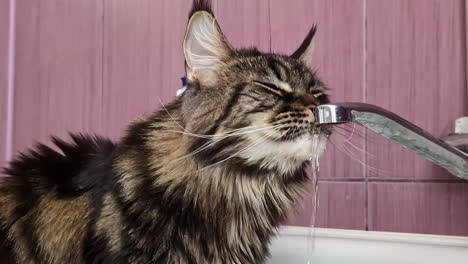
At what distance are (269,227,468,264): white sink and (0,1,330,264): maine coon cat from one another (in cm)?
27

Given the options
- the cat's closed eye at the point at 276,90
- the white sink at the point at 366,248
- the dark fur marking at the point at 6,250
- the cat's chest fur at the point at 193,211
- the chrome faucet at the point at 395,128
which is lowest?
the white sink at the point at 366,248

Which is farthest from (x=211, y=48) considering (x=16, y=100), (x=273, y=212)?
(x=16, y=100)

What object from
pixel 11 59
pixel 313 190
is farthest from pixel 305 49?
pixel 11 59

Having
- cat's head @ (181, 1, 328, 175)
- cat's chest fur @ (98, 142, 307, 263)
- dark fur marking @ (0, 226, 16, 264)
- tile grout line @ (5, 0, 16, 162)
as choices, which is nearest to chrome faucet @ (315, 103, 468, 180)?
cat's head @ (181, 1, 328, 175)

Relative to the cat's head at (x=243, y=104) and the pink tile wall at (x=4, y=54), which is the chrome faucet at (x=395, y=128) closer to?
the cat's head at (x=243, y=104)

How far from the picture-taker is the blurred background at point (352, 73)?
1.15 meters

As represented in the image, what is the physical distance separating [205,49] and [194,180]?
0.28 m

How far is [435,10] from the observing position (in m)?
1.17

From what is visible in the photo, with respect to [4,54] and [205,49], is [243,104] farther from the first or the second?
[4,54]

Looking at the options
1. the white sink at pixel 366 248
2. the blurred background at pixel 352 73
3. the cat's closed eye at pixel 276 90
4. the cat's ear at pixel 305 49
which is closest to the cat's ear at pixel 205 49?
the cat's closed eye at pixel 276 90

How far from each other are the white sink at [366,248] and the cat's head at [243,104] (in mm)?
359

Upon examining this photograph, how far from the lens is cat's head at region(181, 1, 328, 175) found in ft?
2.82

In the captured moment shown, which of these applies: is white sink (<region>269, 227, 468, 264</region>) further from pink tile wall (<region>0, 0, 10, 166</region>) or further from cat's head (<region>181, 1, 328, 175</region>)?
pink tile wall (<region>0, 0, 10, 166</region>)

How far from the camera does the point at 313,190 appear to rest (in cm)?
113
